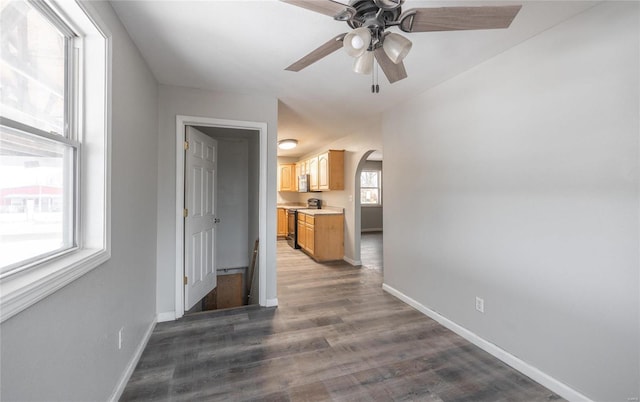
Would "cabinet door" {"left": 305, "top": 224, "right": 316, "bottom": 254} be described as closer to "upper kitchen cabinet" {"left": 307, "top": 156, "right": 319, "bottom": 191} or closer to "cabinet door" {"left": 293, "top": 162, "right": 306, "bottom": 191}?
"upper kitchen cabinet" {"left": 307, "top": 156, "right": 319, "bottom": 191}

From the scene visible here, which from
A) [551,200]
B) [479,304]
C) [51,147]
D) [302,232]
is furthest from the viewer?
[302,232]

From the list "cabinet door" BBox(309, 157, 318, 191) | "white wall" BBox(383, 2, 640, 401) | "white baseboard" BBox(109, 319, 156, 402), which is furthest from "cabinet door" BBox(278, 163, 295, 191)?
"white baseboard" BBox(109, 319, 156, 402)

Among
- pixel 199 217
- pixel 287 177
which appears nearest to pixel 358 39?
pixel 199 217

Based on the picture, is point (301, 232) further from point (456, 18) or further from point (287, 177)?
point (456, 18)

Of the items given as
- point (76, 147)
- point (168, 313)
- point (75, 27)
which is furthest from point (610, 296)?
point (168, 313)

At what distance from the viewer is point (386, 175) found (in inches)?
140

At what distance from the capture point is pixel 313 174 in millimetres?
5898

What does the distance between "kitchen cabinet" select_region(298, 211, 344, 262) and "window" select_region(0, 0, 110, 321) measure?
12.3ft

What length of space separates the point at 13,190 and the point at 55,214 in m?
0.33

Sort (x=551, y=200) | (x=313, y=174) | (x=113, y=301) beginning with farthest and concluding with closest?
(x=313, y=174)
(x=551, y=200)
(x=113, y=301)

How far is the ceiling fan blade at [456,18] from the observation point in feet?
3.89

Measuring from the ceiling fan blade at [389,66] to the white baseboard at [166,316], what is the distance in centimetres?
291

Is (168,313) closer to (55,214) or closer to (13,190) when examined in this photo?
(55,214)

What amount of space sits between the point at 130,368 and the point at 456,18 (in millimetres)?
2858
